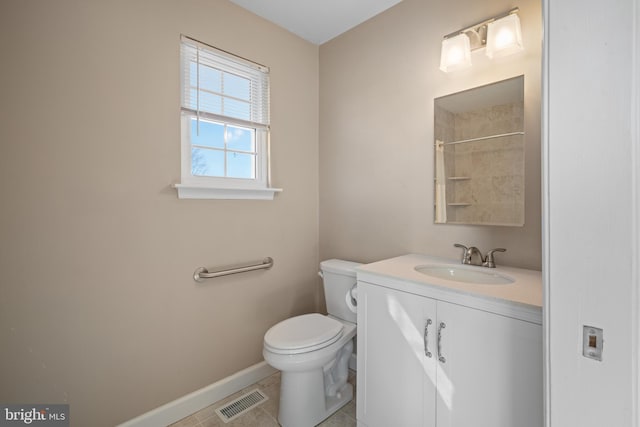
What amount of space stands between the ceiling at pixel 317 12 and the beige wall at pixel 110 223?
4.7 inches

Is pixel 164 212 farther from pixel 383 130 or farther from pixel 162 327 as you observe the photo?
pixel 383 130

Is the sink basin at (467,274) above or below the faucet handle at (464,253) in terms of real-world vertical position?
below

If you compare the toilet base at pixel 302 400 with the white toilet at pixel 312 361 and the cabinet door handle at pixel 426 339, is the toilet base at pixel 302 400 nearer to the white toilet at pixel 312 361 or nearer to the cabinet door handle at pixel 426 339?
the white toilet at pixel 312 361

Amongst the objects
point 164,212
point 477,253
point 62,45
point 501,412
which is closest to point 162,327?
point 164,212

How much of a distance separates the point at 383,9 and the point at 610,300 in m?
2.09

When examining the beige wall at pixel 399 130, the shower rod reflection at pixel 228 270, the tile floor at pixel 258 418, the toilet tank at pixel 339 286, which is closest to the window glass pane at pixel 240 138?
the beige wall at pixel 399 130

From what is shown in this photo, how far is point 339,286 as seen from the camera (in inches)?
76.5

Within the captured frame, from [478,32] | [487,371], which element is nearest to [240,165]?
[478,32]

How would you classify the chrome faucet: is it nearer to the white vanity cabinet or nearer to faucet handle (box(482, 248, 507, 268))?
faucet handle (box(482, 248, 507, 268))

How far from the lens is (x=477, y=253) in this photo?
1543mm

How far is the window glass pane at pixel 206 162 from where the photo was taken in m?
1.77

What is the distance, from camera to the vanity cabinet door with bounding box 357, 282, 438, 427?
47.2 inches

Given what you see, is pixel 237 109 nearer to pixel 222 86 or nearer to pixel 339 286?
pixel 222 86

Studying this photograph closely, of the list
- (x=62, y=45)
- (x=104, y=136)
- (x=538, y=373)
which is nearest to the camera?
(x=538, y=373)
